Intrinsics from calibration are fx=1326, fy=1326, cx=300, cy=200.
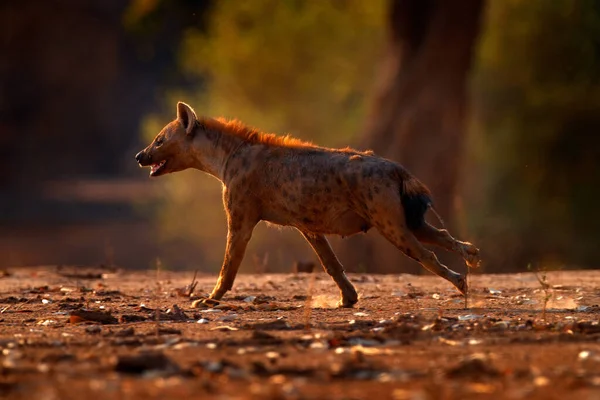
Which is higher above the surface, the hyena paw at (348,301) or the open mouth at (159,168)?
the open mouth at (159,168)

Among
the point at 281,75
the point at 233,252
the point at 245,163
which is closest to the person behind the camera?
the point at 233,252

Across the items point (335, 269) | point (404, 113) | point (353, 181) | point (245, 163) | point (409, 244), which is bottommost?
point (335, 269)

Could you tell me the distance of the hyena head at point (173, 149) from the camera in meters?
9.78

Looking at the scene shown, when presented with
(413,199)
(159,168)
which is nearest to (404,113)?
(159,168)

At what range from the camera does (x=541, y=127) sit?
2256 cm

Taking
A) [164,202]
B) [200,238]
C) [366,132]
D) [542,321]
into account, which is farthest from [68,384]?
[164,202]

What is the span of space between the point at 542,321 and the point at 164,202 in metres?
20.2

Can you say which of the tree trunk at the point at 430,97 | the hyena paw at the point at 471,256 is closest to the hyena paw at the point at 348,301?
the hyena paw at the point at 471,256

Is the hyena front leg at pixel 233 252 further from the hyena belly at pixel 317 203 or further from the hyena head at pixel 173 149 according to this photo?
the hyena head at pixel 173 149

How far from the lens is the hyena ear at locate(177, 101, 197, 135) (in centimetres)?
966

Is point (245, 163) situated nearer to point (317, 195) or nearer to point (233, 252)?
point (233, 252)

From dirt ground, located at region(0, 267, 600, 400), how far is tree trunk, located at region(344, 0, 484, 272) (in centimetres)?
807

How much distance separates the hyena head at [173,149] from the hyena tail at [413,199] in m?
2.02

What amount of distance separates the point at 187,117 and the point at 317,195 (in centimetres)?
158
